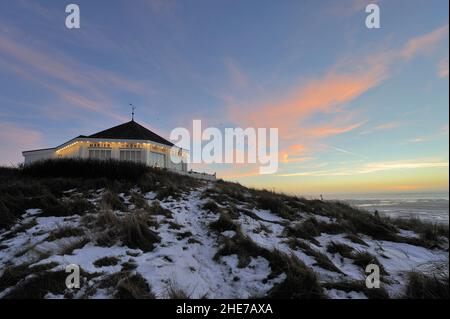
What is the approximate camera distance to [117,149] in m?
22.8

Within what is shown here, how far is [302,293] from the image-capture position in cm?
418

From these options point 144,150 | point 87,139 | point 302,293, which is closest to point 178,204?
point 302,293

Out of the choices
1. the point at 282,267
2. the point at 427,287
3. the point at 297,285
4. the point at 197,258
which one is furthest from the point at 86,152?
the point at 427,287

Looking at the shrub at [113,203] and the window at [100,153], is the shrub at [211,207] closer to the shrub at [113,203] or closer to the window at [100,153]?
the shrub at [113,203]

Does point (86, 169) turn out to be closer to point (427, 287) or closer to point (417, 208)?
point (427, 287)

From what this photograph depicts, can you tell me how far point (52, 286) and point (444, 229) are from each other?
12.9m

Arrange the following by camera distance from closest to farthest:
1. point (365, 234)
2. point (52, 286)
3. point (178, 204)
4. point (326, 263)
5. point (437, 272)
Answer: point (52, 286), point (437, 272), point (326, 263), point (365, 234), point (178, 204)

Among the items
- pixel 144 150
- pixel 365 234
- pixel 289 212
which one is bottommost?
pixel 365 234

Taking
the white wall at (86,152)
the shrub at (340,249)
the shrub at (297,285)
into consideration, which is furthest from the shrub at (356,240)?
the white wall at (86,152)

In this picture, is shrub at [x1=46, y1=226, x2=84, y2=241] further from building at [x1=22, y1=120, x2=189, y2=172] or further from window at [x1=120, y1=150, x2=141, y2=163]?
window at [x1=120, y1=150, x2=141, y2=163]

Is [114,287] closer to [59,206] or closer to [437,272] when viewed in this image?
[59,206]

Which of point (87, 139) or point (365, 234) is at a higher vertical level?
point (87, 139)

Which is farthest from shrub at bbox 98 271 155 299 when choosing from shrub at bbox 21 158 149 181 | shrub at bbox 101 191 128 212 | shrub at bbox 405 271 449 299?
shrub at bbox 21 158 149 181

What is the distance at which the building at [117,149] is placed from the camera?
22.2 meters
